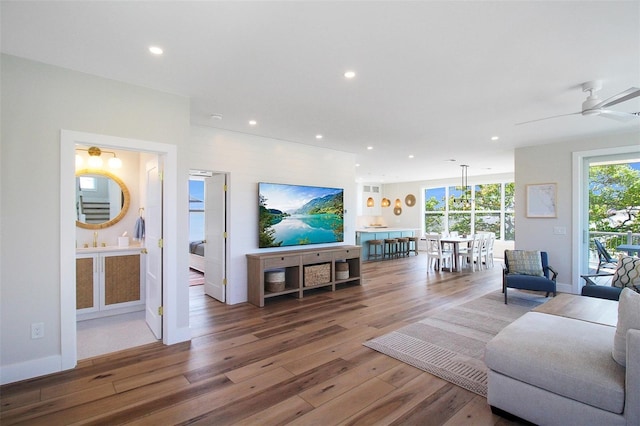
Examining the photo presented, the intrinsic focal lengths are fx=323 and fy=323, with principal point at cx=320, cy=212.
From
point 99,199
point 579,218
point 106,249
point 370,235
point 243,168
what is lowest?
point 370,235

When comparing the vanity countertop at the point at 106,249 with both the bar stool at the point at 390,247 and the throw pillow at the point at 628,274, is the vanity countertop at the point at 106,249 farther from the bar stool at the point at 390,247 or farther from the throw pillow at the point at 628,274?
the bar stool at the point at 390,247

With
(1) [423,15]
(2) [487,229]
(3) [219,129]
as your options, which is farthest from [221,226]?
(2) [487,229]

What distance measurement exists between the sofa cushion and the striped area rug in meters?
0.55

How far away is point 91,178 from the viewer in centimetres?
492

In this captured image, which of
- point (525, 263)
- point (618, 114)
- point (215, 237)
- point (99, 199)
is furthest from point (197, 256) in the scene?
point (618, 114)

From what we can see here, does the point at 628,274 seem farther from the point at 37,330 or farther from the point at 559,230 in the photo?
the point at 37,330

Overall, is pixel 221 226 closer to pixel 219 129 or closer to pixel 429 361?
pixel 219 129

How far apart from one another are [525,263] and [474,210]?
6.41 meters

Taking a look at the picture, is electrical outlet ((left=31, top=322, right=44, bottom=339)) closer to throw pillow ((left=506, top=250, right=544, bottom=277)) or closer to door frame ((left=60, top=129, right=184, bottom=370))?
door frame ((left=60, top=129, right=184, bottom=370))

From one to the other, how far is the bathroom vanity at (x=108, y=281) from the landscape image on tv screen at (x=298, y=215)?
192 cm

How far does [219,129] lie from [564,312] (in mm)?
4937

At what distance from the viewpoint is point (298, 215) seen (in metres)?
5.90

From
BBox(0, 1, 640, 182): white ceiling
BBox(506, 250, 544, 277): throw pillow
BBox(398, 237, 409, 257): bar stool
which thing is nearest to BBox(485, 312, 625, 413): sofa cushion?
BBox(0, 1, 640, 182): white ceiling

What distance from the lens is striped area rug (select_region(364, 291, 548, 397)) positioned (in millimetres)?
2953
